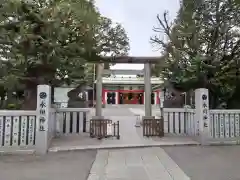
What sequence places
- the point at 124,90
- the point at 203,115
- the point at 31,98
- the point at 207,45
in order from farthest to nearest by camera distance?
the point at 124,90
the point at 207,45
the point at 31,98
the point at 203,115

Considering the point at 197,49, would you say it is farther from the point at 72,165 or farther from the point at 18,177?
the point at 18,177

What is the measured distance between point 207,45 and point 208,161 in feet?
24.2

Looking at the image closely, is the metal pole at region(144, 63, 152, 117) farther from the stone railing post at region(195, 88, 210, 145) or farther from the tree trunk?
the tree trunk

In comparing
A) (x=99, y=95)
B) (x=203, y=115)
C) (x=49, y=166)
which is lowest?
(x=49, y=166)

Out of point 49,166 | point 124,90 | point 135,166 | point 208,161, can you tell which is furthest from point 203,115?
point 124,90

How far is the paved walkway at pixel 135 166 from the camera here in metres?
5.71

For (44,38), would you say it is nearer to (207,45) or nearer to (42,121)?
(42,121)

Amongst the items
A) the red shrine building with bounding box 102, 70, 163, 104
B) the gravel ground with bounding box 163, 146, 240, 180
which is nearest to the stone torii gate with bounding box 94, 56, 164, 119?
the gravel ground with bounding box 163, 146, 240, 180

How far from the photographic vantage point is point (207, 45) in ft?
43.4

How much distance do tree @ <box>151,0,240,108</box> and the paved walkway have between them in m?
5.26

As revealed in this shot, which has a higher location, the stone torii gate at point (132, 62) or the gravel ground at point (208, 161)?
the stone torii gate at point (132, 62)

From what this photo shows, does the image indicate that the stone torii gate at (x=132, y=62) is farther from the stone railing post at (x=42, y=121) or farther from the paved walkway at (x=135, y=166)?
the paved walkway at (x=135, y=166)

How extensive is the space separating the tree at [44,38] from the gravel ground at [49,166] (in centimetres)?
391

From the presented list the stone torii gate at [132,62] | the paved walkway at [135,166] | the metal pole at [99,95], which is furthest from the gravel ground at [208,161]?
the metal pole at [99,95]
